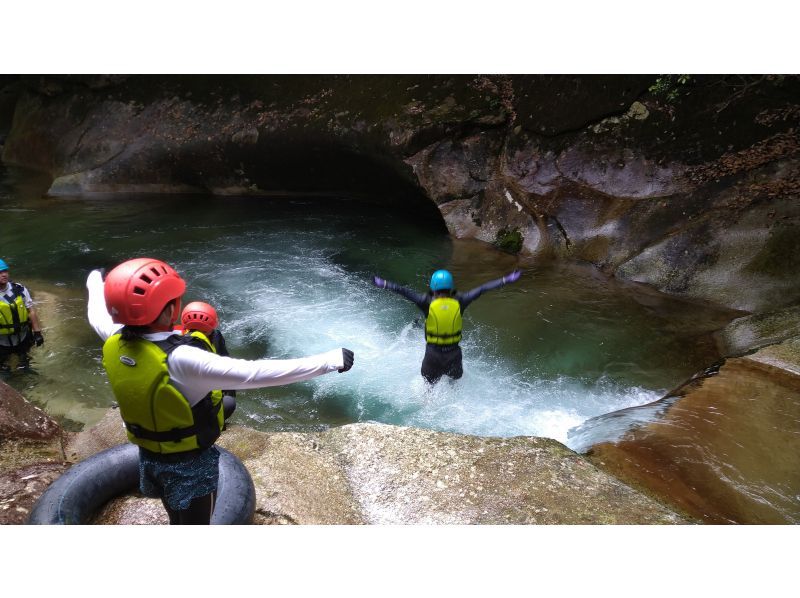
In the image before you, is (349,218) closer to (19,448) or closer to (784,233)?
(784,233)

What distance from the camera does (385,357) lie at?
25.6 ft

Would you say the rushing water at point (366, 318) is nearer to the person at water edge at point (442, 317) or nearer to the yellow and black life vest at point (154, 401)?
the person at water edge at point (442, 317)

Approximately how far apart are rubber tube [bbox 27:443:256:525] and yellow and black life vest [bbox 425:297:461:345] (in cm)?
304

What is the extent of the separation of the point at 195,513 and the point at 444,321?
3.71 m

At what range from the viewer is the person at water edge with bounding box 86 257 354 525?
226 centimetres

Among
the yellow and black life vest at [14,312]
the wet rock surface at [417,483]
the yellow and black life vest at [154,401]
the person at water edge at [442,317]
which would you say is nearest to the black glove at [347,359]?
the yellow and black life vest at [154,401]

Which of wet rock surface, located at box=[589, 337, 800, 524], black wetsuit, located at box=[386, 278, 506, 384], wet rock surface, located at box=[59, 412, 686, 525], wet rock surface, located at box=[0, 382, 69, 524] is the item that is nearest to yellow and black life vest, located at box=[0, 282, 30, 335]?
wet rock surface, located at box=[0, 382, 69, 524]

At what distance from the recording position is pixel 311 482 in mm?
3842

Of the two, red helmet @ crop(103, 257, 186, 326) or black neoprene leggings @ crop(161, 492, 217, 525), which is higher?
red helmet @ crop(103, 257, 186, 326)

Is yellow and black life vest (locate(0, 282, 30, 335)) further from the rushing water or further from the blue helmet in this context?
the blue helmet

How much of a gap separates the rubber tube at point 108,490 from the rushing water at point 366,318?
2.67 m

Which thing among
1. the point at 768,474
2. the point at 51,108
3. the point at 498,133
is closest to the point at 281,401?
the point at 768,474

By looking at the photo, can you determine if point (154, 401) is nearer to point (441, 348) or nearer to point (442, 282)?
point (442, 282)

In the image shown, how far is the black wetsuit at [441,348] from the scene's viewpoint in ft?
20.0
